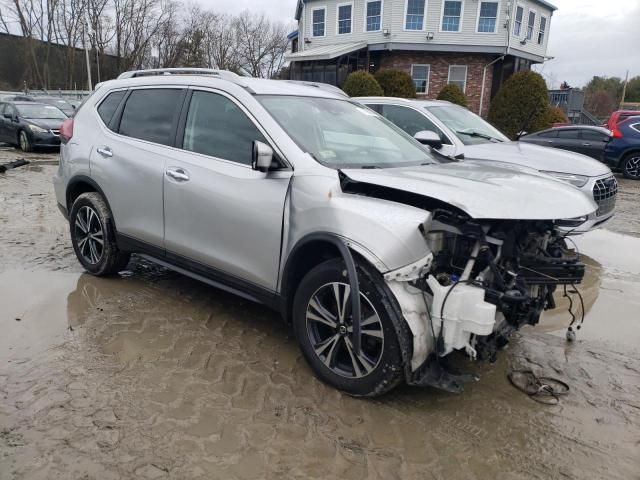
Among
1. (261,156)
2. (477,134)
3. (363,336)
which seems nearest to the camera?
(363,336)

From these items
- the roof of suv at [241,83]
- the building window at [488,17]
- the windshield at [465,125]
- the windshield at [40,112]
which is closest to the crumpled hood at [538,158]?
the windshield at [465,125]

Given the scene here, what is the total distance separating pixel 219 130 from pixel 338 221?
137 cm

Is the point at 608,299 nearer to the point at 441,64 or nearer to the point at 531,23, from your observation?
the point at 441,64

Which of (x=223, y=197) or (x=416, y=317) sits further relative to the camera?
(x=223, y=197)

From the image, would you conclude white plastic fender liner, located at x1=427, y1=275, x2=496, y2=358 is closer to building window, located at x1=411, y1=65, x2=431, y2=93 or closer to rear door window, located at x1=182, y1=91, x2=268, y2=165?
rear door window, located at x1=182, y1=91, x2=268, y2=165

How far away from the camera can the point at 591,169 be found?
632 centimetres

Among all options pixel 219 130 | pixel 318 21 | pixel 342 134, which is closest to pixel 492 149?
pixel 342 134

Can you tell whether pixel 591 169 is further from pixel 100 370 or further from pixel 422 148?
pixel 100 370

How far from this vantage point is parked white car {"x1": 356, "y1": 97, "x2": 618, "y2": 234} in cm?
615

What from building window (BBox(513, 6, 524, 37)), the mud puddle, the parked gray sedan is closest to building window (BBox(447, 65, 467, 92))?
building window (BBox(513, 6, 524, 37))

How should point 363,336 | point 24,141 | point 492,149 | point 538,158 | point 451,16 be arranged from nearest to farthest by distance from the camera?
1. point 363,336
2. point 538,158
3. point 492,149
4. point 24,141
5. point 451,16

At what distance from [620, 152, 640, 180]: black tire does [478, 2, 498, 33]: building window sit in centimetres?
1569

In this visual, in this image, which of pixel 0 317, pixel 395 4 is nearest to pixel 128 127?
pixel 0 317

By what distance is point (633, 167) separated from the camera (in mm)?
13711
